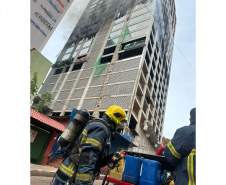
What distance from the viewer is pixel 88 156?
1.45 meters

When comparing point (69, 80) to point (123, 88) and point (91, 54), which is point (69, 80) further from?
point (123, 88)

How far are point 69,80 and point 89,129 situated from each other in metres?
28.2

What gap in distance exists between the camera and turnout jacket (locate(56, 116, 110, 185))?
1.40m

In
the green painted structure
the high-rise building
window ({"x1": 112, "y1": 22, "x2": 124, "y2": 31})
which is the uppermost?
window ({"x1": 112, "y1": 22, "x2": 124, "y2": 31})

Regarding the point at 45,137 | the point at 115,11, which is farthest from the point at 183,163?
the point at 115,11

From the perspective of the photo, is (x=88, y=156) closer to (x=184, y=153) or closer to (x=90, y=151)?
(x=90, y=151)

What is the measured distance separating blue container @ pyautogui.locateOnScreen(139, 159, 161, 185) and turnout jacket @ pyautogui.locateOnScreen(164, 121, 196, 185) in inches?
65.5

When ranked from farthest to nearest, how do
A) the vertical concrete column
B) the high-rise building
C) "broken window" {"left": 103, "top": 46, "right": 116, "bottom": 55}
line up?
"broken window" {"left": 103, "top": 46, "right": 116, "bottom": 55}, the high-rise building, the vertical concrete column

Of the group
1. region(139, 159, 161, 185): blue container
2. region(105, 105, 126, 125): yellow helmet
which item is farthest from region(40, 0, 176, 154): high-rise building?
region(105, 105, 126, 125): yellow helmet

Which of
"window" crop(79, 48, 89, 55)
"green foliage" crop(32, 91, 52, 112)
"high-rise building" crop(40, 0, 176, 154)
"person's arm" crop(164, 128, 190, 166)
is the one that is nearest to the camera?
"person's arm" crop(164, 128, 190, 166)

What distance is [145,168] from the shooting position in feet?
9.98

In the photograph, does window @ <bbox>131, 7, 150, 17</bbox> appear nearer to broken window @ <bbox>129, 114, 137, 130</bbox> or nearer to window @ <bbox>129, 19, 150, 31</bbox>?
window @ <bbox>129, 19, 150, 31</bbox>
